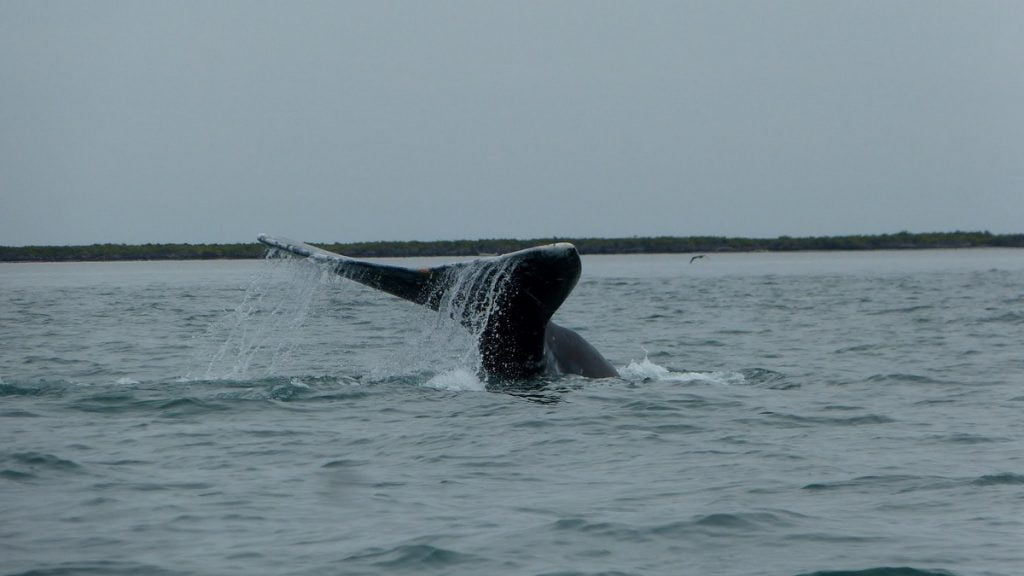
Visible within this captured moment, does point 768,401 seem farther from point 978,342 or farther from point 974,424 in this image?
point 978,342

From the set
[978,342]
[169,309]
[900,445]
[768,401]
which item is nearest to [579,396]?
[768,401]

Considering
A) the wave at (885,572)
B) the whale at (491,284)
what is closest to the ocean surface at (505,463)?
the wave at (885,572)

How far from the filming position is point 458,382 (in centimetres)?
1019

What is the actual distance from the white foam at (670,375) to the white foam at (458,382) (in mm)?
1620

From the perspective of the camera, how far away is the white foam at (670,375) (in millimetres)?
11234

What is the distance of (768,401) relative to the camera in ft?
32.4

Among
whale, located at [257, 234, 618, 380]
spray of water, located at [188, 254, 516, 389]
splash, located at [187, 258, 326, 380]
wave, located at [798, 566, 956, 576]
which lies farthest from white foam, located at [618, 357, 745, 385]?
wave, located at [798, 566, 956, 576]

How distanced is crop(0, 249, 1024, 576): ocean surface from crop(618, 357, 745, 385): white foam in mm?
57

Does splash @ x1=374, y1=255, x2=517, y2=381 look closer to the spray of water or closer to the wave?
the spray of water

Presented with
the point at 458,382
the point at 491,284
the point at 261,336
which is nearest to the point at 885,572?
the point at 491,284

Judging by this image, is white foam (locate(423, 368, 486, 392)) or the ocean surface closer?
the ocean surface

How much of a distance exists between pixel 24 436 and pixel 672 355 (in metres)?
8.20

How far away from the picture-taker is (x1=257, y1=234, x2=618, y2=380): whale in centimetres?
856

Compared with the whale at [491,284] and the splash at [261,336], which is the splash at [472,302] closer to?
the whale at [491,284]
